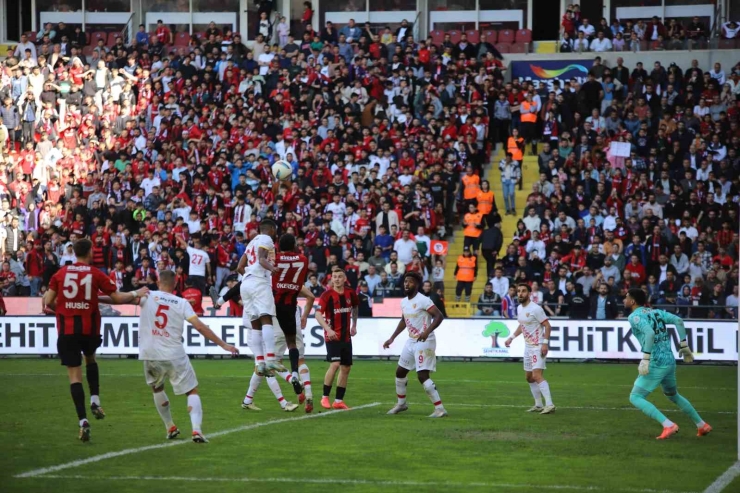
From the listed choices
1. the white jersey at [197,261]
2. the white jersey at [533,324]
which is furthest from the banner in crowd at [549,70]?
the white jersey at [533,324]

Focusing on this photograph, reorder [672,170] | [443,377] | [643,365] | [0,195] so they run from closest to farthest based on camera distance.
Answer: [643,365], [443,377], [672,170], [0,195]

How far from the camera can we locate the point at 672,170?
31.1m

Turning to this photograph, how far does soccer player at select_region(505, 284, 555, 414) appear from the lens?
54.3 ft

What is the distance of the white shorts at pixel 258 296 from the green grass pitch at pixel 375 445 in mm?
1468

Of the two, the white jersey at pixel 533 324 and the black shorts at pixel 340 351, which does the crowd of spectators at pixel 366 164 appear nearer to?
the white jersey at pixel 533 324

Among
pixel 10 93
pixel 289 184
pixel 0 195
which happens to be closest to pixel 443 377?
pixel 289 184

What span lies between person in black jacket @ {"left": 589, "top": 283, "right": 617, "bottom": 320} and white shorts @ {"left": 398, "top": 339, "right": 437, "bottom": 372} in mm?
11983

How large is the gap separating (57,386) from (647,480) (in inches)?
487

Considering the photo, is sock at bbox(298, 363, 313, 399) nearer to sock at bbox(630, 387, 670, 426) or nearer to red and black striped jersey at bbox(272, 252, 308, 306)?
red and black striped jersey at bbox(272, 252, 308, 306)

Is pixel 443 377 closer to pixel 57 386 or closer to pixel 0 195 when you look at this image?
pixel 57 386

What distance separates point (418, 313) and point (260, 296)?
89.5 inches

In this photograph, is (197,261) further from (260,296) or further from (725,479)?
(725,479)

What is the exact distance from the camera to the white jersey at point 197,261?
2973cm

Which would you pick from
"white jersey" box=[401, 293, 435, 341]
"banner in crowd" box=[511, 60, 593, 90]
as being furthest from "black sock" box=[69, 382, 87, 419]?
"banner in crowd" box=[511, 60, 593, 90]
